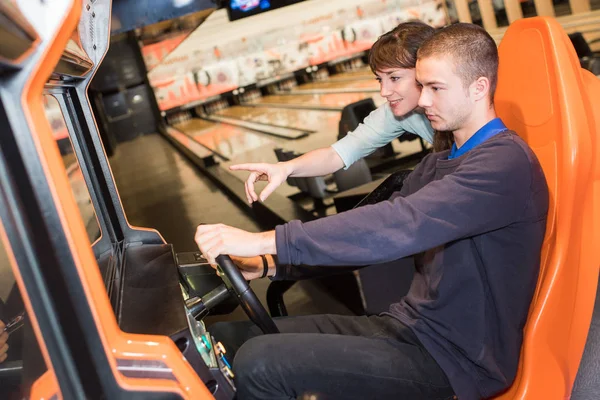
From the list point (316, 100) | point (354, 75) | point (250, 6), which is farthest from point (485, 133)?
point (354, 75)

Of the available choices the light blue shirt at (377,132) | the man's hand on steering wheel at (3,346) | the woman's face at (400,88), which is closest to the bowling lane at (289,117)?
the light blue shirt at (377,132)

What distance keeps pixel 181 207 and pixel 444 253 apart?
4.69 meters

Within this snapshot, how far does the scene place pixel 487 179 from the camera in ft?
3.64

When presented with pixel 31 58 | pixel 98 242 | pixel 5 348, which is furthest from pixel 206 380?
pixel 98 242

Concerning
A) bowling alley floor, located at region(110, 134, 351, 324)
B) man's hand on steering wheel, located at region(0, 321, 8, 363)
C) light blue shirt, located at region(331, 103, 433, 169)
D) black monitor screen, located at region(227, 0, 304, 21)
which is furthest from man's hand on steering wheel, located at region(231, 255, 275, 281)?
black monitor screen, located at region(227, 0, 304, 21)

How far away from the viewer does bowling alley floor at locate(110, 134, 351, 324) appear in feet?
9.28

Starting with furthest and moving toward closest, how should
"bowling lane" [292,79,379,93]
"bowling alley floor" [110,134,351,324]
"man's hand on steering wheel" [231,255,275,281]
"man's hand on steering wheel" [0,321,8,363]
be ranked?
1. "bowling lane" [292,79,379,93]
2. "bowling alley floor" [110,134,351,324]
3. "man's hand on steering wheel" [231,255,275,281]
4. "man's hand on steering wheel" [0,321,8,363]

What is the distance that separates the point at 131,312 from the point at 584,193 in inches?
37.5

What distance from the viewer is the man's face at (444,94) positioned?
4.10 feet

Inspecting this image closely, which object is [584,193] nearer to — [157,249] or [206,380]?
[206,380]

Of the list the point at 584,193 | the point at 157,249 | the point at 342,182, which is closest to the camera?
the point at 584,193

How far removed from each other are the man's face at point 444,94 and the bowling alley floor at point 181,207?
4.32 feet

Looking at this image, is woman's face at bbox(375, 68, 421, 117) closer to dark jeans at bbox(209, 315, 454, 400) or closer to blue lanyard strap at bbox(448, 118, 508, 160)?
blue lanyard strap at bbox(448, 118, 508, 160)

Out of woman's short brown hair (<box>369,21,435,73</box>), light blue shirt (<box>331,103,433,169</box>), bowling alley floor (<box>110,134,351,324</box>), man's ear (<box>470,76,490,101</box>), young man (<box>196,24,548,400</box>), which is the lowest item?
bowling alley floor (<box>110,134,351,324</box>)
